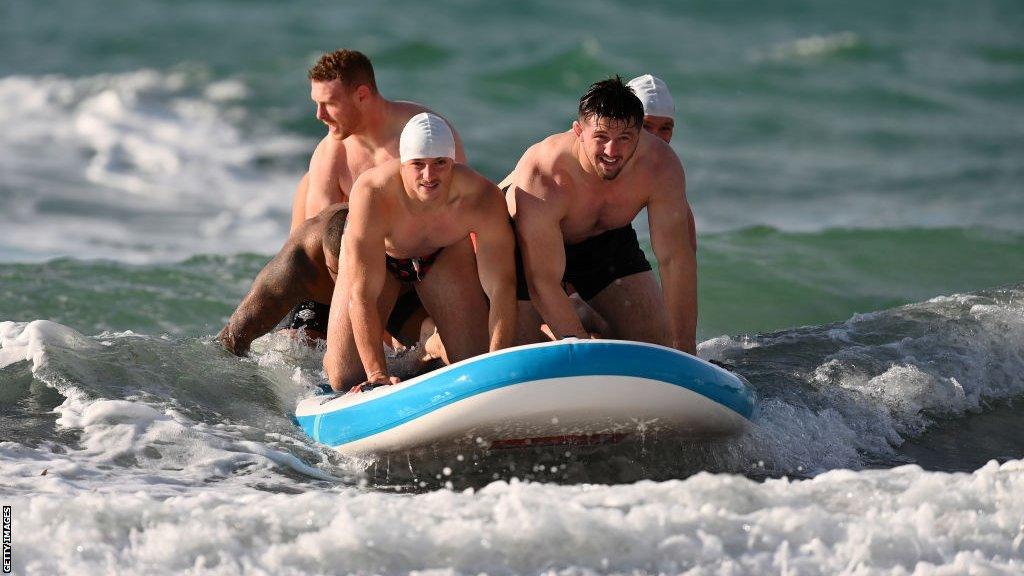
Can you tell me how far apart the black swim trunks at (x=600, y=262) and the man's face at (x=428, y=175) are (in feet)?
2.41

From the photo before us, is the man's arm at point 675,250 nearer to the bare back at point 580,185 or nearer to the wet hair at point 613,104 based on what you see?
the bare back at point 580,185

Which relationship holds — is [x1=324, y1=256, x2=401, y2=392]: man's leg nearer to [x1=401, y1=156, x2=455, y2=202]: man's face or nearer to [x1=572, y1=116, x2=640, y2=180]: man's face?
[x1=401, y1=156, x2=455, y2=202]: man's face

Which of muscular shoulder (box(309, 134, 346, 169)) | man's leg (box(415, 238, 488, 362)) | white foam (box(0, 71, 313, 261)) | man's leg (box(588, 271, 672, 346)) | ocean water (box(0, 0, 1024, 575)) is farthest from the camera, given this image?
white foam (box(0, 71, 313, 261))

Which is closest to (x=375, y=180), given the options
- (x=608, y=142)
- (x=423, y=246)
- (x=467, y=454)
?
(x=423, y=246)

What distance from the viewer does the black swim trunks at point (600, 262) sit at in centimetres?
650

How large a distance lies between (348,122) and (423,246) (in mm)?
925

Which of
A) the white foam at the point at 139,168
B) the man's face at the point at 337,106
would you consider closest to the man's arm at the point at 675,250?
the man's face at the point at 337,106

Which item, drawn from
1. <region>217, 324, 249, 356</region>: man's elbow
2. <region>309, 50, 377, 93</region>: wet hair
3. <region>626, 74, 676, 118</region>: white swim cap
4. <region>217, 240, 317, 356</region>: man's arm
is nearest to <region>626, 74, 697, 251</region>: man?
<region>626, 74, 676, 118</region>: white swim cap

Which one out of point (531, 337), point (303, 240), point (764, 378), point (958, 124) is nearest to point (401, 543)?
point (531, 337)

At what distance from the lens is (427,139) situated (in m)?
5.72

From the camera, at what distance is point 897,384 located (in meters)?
7.18

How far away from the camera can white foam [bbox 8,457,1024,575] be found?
15.4ft

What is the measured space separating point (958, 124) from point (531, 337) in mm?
11564

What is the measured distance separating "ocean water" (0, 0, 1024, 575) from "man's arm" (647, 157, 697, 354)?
0.57 metres
